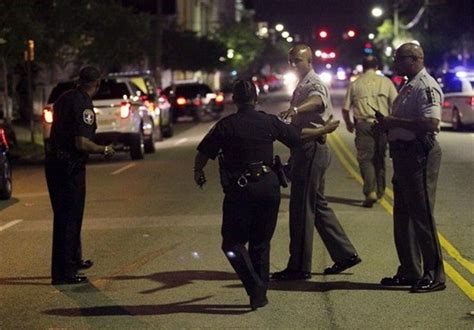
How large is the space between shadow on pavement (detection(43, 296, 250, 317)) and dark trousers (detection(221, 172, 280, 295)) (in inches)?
10.4

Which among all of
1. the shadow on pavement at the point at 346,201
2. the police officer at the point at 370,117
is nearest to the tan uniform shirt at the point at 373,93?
the police officer at the point at 370,117

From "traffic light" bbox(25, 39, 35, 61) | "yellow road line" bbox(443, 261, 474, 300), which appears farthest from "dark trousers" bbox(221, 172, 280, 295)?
"traffic light" bbox(25, 39, 35, 61)

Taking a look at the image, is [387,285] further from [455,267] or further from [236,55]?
[236,55]

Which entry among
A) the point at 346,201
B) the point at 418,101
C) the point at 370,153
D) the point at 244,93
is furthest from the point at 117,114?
the point at 244,93

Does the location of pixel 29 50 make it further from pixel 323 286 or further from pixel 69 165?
pixel 323 286

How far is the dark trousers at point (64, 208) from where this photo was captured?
9.62 m

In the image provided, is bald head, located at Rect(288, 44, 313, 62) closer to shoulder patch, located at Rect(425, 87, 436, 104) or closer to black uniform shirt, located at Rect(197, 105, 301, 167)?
shoulder patch, located at Rect(425, 87, 436, 104)

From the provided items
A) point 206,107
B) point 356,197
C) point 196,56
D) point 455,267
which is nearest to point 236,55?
point 196,56

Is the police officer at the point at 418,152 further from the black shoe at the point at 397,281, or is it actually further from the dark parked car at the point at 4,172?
the dark parked car at the point at 4,172

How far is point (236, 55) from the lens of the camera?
91.5 meters

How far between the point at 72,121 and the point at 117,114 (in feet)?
46.0

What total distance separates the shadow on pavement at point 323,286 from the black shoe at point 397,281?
5 cm

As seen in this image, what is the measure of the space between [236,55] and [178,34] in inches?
1099

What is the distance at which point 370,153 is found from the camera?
1480 centimetres
